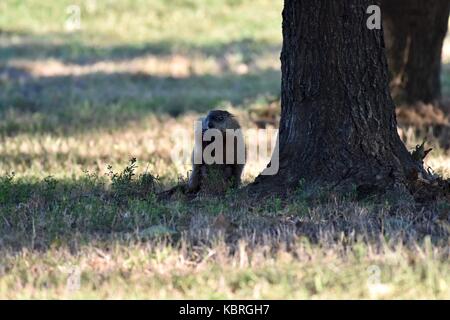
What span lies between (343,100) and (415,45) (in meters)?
6.40

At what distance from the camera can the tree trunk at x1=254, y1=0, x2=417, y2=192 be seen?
8.91m

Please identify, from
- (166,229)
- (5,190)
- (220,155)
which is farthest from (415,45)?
(166,229)

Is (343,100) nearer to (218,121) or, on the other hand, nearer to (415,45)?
(218,121)

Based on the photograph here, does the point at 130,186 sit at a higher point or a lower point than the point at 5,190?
higher

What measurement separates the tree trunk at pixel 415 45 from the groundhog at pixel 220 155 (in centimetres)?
553

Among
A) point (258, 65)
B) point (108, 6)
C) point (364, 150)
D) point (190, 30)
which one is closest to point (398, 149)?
point (364, 150)

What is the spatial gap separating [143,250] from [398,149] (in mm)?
3042

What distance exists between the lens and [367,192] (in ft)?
28.8

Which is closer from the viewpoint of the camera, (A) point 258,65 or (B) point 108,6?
(A) point 258,65

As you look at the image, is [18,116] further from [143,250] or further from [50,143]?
[143,250]

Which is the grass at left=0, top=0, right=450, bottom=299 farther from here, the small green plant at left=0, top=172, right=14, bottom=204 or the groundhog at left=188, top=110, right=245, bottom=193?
the groundhog at left=188, top=110, right=245, bottom=193

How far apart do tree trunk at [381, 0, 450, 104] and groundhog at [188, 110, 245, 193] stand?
5.53m

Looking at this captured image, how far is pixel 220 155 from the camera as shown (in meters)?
10.0
